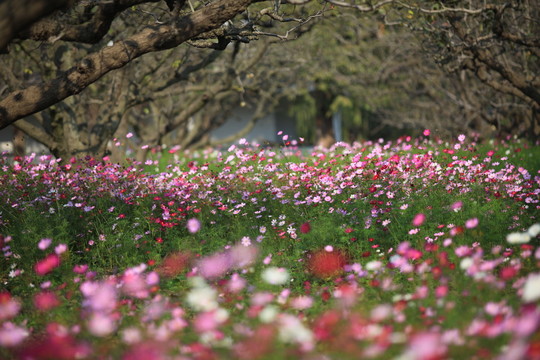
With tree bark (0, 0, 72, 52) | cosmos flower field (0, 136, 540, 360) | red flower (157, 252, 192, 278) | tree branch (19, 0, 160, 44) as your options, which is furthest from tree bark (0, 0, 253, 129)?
tree bark (0, 0, 72, 52)

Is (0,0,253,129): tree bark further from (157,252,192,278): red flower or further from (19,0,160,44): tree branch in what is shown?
(157,252,192,278): red flower

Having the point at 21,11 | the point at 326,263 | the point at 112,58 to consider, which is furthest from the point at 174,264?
the point at 21,11

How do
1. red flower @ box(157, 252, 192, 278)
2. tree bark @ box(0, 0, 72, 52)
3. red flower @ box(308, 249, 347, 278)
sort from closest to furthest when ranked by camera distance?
tree bark @ box(0, 0, 72, 52)
red flower @ box(308, 249, 347, 278)
red flower @ box(157, 252, 192, 278)

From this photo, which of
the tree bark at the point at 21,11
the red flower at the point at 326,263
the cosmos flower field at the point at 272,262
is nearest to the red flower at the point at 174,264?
the cosmos flower field at the point at 272,262

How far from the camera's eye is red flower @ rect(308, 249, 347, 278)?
4.91m

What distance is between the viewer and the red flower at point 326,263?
16.1ft

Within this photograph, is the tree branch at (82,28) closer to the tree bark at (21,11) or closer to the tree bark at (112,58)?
the tree bark at (112,58)

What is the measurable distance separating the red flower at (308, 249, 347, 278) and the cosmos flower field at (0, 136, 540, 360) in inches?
0.8

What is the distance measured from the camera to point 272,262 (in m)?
4.84

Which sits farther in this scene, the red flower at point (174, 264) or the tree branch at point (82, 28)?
the tree branch at point (82, 28)

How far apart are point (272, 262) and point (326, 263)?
434 millimetres

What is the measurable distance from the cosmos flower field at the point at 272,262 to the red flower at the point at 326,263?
0.02m

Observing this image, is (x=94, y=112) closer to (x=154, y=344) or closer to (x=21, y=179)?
(x=21, y=179)

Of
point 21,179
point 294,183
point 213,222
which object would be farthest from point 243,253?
point 21,179
